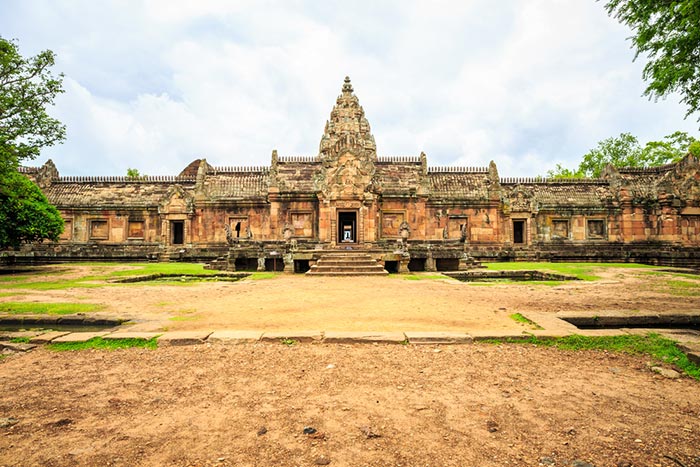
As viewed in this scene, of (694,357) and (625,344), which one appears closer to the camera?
(694,357)

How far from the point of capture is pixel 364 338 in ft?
18.0

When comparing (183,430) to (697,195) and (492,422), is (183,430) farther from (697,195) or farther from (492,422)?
(697,195)

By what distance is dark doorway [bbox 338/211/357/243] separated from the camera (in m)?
24.7

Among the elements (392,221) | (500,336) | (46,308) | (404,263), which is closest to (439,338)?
→ (500,336)

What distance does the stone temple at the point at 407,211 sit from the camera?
82.2ft

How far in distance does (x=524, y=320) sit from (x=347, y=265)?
11.7 meters

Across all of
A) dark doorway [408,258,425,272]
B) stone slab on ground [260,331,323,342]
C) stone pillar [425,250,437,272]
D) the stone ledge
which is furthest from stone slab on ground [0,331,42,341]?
dark doorway [408,258,425,272]

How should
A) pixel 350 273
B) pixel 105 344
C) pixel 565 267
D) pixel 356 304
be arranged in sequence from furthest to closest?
1. pixel 565 267
2. pixel 350 273
3. pixel 356 304
4. pixel 105 344

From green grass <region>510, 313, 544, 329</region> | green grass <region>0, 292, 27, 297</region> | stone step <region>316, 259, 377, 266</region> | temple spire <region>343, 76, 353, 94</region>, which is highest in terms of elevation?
temple spire <region>343, 76, 353, 94</region>

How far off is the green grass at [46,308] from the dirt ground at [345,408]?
8.52 ft

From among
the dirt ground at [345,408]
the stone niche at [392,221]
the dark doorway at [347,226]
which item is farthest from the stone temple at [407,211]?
the dirt ground at [345,408]

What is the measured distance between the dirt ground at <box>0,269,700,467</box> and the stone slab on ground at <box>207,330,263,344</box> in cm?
19

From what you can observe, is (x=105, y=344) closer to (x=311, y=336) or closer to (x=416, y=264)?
(x=311, y=336)

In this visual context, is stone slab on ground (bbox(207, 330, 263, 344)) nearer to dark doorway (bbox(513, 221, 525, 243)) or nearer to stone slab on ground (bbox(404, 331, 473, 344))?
stone slab on ground (bbox(404, 331, 473, 344))
